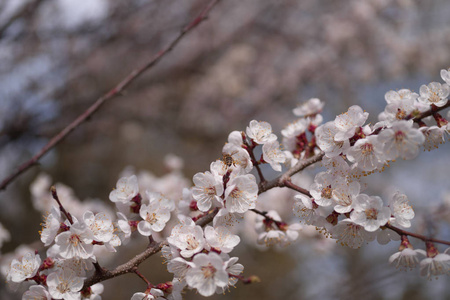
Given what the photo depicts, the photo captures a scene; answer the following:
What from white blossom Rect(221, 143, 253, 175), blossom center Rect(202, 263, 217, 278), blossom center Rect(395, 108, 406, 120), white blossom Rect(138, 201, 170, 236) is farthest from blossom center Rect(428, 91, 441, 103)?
white blossom Rect(138, 201, 170, 236)

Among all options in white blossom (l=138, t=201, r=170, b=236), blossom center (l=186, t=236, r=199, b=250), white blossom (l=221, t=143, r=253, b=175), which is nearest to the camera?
blossom center (l=186, t=236, r=199, b=250)

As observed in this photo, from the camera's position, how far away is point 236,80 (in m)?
6.48

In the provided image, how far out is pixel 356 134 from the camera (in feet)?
3.77

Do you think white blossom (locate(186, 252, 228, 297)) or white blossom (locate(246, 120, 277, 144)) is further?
white blossom (locate(246, 120, 277, 144))

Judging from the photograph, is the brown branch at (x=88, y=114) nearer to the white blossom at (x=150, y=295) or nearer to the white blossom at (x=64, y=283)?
the white blossom at (x=64, y=283)

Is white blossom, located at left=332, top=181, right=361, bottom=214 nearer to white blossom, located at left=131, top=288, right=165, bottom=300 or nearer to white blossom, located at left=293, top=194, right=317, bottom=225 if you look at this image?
white blossom, located at left=293, top=194, right=317, bottom=225

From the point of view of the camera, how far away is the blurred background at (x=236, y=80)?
3.34 meters

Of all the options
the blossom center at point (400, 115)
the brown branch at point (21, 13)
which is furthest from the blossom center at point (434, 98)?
the brown branch at point (21, 13)

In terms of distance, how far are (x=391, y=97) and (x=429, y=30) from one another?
5.57m

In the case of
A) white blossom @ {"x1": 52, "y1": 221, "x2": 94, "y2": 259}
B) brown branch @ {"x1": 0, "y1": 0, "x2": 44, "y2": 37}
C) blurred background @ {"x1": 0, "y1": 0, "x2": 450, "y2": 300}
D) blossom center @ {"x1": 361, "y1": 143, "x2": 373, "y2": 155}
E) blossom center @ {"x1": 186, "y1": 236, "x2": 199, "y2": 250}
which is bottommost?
blurred background @ {"x1": 0, "y1": 0, "x2": 450, "y2": 300}

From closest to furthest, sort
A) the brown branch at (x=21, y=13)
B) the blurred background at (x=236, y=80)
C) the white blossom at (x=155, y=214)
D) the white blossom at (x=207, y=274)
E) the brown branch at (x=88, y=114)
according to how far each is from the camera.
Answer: the white blossom at (x=207, y=274)
the white blossom at (x=155, y=214)
the brown branch at (x=88, y=114)
the brown branch at (x=21, y=13)
the blurred background at (x=236, y=80)

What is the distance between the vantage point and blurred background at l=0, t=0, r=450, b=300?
3.34 metres

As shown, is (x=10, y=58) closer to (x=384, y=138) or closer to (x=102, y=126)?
(x=102, y=126)

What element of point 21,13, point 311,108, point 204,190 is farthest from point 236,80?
point 204,190
